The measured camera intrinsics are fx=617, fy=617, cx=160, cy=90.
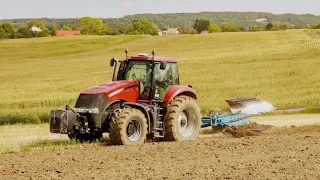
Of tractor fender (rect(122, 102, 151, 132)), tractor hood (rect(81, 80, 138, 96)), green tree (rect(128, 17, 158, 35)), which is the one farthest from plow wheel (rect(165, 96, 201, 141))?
green tree (rect(128, 17, 158, 35))

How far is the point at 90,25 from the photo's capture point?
17588cm

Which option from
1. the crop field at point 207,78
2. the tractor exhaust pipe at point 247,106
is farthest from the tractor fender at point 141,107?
the crop field at point 207,78

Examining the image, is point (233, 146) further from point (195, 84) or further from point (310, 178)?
point (195, 84)

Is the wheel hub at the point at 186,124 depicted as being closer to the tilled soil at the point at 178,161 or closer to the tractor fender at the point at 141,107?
the tractor fender at the point at 141,107

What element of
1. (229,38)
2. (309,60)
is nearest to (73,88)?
(309,60)

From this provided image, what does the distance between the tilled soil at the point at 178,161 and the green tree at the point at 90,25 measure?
5902 inches

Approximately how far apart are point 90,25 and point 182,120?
164m

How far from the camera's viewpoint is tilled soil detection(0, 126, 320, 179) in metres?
9.28

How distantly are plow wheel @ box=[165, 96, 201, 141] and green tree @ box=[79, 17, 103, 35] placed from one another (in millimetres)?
147471

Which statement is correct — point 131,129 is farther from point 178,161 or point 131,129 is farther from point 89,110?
point 178,161

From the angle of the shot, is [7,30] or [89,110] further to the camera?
[7,30]

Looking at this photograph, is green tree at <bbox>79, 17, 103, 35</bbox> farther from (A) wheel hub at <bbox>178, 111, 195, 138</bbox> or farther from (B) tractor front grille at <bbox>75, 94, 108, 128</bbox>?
→ (B) tractor front grille at <bbox>75, 94, 108, 128</bbox>

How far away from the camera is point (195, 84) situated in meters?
35.2

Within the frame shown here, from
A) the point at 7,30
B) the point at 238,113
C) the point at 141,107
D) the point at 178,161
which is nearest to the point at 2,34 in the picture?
the point at 7,30
